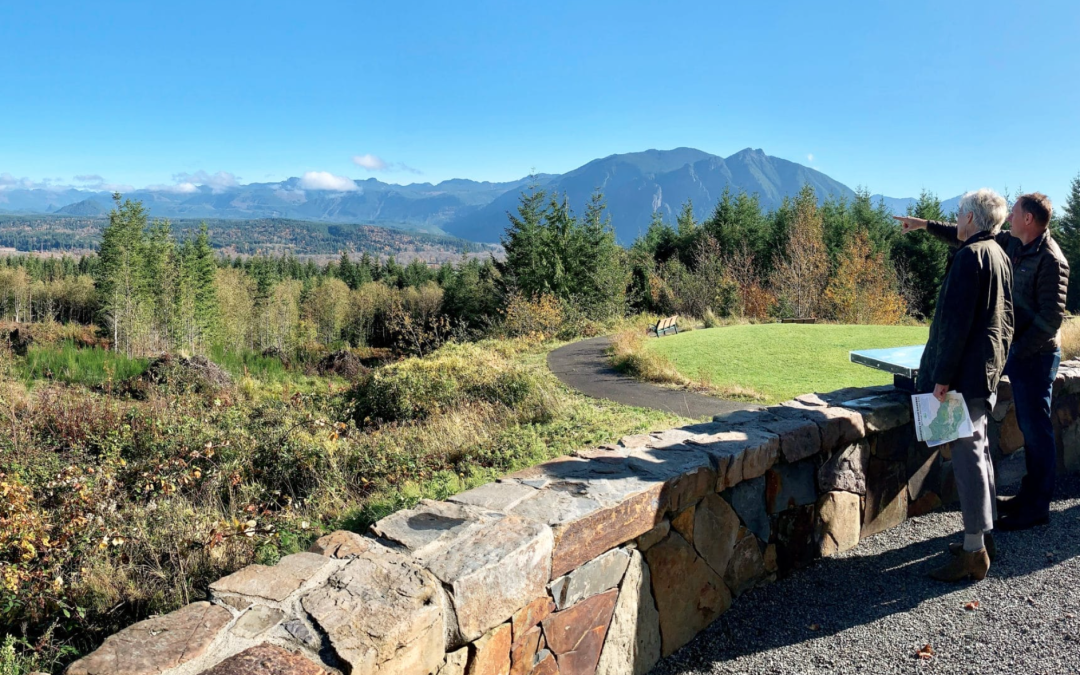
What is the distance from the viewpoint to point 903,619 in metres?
2.96

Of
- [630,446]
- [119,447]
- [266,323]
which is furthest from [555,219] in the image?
[266,323]

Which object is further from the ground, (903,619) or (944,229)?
(944,229)

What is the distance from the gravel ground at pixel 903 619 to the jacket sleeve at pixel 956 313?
1039mm

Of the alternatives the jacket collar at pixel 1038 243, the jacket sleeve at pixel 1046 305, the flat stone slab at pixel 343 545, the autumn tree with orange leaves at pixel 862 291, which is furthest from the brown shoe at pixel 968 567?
the autumn tree with orange leaves at pixel 862 291

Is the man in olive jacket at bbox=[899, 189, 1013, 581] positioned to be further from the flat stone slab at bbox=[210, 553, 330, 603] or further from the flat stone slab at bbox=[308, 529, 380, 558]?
the flat stone slab at bbox=[210, 553, 330, 603]

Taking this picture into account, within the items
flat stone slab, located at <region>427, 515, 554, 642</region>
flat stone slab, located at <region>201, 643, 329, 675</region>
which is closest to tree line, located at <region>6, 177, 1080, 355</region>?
flat stone slab, located at <region>427, 515, 554, 642</region>

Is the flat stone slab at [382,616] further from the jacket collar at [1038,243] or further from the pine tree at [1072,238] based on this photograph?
the pine tree at [1072,238]

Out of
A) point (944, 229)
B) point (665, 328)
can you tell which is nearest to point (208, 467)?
point (944, 229)

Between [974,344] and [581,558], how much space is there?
225 centimetres

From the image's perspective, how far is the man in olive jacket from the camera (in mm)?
3133

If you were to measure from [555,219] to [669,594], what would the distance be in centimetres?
2613

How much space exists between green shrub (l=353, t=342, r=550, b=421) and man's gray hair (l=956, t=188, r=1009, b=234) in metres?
4.17

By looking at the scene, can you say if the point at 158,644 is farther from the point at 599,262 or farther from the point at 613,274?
the point at 599,262

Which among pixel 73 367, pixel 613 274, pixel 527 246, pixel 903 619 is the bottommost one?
pixel 73 367
